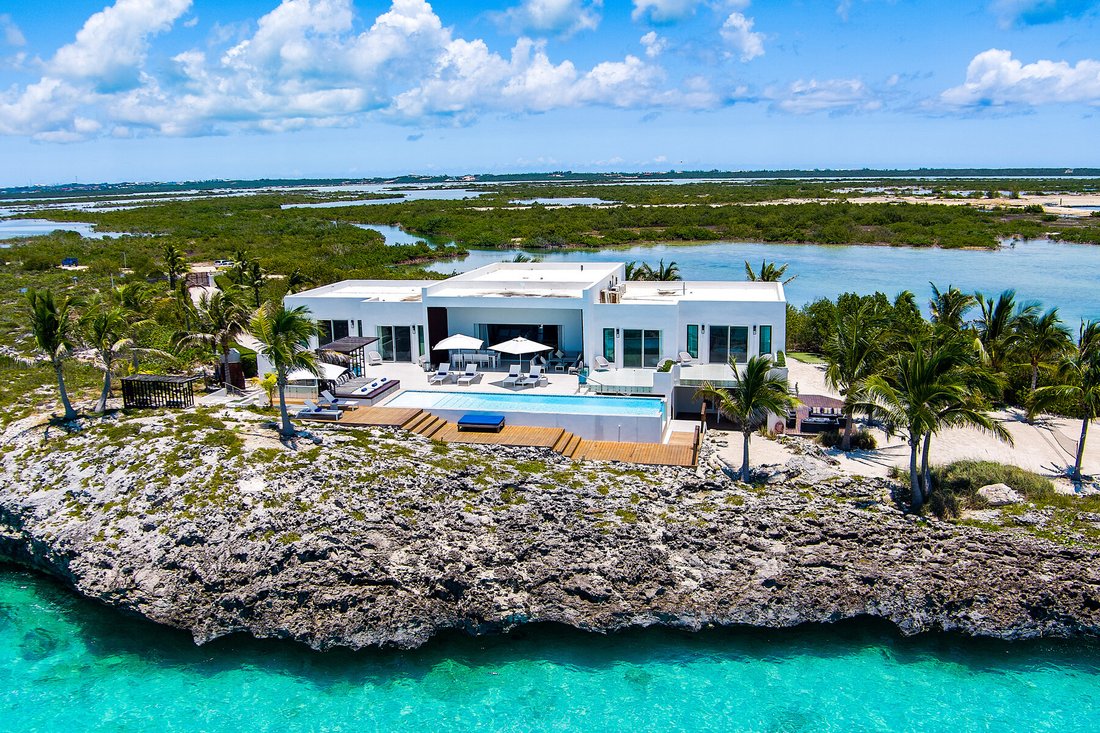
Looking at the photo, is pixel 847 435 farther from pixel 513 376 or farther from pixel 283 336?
pixel 283 336

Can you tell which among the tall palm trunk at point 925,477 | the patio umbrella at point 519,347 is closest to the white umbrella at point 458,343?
the patio umbrella at point 519,347

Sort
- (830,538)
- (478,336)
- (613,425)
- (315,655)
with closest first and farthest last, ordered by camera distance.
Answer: (315,655), (830,538), (613,425), (478,336)

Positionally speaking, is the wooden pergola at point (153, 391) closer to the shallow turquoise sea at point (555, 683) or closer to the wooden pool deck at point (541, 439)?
the wooden pool deck at point (541, 439)

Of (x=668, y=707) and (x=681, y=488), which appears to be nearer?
(x=668, y=707)

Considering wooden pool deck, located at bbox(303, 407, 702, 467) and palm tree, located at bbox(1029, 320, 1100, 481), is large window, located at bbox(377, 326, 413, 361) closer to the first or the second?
wooden pool deck, located at bbox(303, 407, 702, 467)

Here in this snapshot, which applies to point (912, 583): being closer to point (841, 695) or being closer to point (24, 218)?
point (841, 695)

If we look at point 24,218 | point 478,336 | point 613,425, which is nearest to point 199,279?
point 478,336
